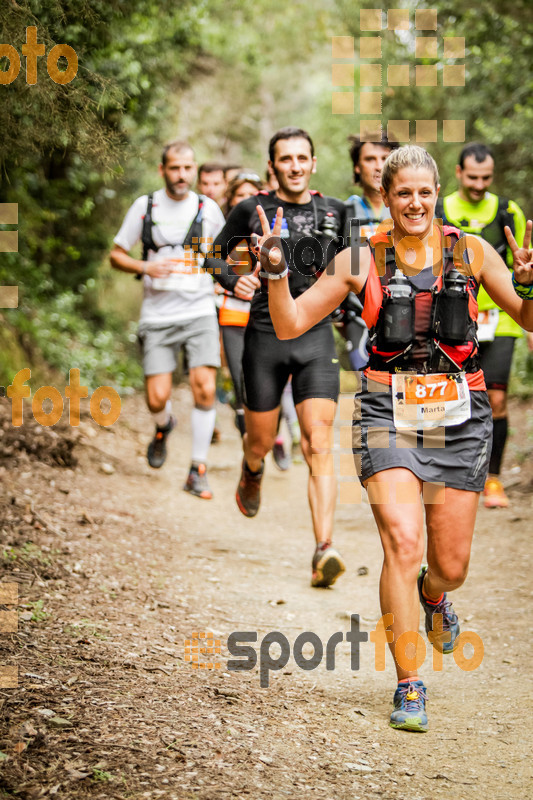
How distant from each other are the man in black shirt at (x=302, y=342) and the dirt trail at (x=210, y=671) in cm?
61

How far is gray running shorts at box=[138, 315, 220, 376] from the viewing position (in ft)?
24.2

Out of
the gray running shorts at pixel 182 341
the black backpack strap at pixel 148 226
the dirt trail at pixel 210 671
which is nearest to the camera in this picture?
the dirt trail at pixel 210 671

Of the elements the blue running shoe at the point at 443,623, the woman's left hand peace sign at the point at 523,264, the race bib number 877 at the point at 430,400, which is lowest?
the blue running shoe at the point at 443,623

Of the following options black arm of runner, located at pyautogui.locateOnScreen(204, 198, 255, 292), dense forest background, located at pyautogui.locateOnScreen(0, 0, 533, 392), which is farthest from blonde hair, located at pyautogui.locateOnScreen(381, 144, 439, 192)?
black arm of runner, located at pyautogui.locateOnScreen(204, 198, 255, 292)

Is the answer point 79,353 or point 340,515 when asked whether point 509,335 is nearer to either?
point 340,515

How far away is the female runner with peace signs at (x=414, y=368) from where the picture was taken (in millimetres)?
3531

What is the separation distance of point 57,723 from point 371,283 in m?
2.04

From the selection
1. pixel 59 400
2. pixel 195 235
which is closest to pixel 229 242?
pixel 195 235

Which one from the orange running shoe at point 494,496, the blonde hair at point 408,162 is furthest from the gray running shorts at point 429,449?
the orange running shoe at point 494,496

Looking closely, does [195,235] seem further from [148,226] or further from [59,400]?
[59,400]

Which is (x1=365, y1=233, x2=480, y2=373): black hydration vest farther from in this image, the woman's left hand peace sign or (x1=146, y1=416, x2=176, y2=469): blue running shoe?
(x1=146, y1=416, x2=176, y2=469): blue running shoe

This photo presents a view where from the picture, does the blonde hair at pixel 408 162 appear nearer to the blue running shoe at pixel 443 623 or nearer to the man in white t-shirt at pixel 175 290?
the blue running shoe at pixel 443 623

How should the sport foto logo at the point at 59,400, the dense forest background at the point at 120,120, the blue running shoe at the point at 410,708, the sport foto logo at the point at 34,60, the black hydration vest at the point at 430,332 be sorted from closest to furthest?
the blue running shoe at the point at 410,708, the black hydration vest at the point at 430,332, the sport foto logo at the point at 34,60, the dense forest background at the point at 120,120, the sport foto logo at the point at 59,400

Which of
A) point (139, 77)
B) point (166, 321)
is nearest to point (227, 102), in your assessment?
point (139, 77)
